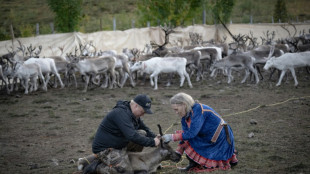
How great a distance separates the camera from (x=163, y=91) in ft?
42.0

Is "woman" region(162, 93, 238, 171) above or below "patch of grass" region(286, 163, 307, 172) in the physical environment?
above

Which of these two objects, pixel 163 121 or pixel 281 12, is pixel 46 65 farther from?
pixel 281 12

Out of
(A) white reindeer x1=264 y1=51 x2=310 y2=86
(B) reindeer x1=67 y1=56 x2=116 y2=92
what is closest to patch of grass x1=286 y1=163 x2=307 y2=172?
(A) white reindeer x1=264 y1=51 x2=310 y2=86

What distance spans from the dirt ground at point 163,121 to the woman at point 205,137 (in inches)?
10.6

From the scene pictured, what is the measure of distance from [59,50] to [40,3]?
30.0 meters

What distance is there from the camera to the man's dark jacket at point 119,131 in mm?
4578

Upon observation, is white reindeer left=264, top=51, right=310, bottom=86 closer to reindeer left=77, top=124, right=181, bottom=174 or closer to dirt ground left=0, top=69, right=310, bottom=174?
dirt ground left=0, top=69, right=310, bottom=174

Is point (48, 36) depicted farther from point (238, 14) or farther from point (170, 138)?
point (238, 14)

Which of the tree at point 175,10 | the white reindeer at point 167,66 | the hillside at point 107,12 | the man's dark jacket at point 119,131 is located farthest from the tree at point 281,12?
the man's dark jacket at point 119,131

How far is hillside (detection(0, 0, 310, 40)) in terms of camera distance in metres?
36.8

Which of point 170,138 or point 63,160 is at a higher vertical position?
point 170,138

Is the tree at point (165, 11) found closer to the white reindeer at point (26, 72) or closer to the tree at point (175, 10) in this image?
the tree at point (175, 10)

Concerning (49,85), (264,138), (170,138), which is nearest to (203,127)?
(170,138)

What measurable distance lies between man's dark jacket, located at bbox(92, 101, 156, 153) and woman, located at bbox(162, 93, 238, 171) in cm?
44
